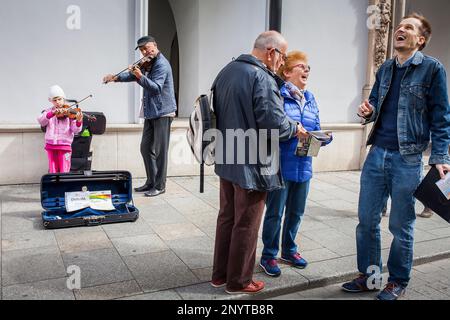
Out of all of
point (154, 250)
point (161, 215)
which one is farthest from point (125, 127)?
point (154, 250)

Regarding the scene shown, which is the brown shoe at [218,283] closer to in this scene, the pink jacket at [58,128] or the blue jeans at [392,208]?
the blue jeans at [392,208]

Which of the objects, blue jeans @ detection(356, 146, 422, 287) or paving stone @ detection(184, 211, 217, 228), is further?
paving stone @ detection(184, 211, 217, 228)

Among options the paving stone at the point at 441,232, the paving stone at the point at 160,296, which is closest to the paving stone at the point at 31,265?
the paving stone at the point at 160,296

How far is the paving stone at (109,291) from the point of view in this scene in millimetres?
3330

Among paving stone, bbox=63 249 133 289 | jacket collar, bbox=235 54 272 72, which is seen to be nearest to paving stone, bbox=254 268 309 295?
paving stone, bbox=63 249 133 289

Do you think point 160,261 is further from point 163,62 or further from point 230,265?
point 163,62

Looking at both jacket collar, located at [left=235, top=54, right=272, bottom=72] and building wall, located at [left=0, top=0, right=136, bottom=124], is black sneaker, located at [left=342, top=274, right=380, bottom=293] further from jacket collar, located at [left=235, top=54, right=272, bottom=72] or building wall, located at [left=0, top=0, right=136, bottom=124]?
building wall, located at [left=0, top=0, right=136, bottom=124]

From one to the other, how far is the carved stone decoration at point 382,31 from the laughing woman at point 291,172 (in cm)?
528

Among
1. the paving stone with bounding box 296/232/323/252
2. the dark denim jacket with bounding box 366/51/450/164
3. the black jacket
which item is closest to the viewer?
the black jacket

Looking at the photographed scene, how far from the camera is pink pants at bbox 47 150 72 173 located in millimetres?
5520

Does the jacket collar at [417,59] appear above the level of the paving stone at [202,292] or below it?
above

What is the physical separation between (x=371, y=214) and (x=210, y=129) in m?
1.35

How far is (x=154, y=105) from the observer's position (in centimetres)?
616

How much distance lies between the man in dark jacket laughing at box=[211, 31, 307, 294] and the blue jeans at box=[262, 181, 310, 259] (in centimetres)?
43
